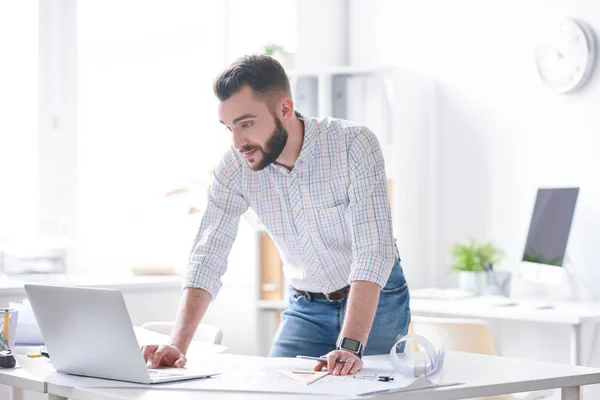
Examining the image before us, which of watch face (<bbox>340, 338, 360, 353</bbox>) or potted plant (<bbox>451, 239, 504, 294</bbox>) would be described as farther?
potted plant (<bbox>451, 239, 504, 294</bbox>)

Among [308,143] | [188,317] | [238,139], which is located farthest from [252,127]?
[188,317]

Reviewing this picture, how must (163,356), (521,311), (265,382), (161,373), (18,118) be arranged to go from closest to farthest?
(265,382)
(161,373)
(163,356)
(521,311)
(18,118)

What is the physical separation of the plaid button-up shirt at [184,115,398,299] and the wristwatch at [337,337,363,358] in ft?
1.11

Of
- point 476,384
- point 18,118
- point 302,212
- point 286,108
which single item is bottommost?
point 476,384

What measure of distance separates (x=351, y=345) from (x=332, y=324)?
44cm

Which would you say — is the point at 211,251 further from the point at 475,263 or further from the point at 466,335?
the point at 475,263

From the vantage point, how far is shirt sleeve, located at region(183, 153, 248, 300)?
240 cm

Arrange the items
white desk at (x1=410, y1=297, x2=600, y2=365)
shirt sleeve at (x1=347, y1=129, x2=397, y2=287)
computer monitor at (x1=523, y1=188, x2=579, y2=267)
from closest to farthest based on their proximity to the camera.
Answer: shirt sleeve at (x1=347, y1=129, x2=397, y2=287) → white desk at (x1=410, y1=297, x2=600, y2=365) → computer monitor at (x1=523, y1=188, x2=579, y2=267)

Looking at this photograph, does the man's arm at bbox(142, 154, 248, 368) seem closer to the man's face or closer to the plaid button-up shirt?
the plaid button-up shirt

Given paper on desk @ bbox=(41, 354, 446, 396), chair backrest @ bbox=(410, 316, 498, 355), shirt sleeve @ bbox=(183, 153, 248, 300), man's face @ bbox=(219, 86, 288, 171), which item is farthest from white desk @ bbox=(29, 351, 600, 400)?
chair backrest @ bbox=(410, 316, 498, 355)

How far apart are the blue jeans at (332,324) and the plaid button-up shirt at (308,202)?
65 mm

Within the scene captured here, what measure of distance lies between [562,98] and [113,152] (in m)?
2.12

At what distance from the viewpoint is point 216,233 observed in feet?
8.09

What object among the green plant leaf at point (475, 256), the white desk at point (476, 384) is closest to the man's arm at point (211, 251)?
the white desk at point (476, 384)
